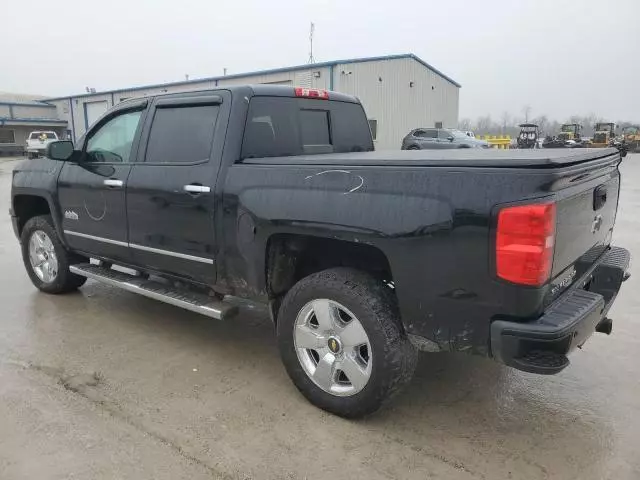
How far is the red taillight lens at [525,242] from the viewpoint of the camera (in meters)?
2.32

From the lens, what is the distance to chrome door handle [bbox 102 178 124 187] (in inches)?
165

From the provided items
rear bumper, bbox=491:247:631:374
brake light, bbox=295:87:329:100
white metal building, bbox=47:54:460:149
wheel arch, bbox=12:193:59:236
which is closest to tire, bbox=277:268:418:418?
rear bumper, bbox=491:247:631:374

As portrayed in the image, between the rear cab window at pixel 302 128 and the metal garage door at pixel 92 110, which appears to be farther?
the metal garage door at pixel 92 110

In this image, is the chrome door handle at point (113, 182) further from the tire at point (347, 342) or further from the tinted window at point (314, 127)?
the tire at point (347, 342)

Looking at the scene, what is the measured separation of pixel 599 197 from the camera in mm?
3021

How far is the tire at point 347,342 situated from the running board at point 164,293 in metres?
0.56

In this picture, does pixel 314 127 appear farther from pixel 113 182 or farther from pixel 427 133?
pixel 427 133

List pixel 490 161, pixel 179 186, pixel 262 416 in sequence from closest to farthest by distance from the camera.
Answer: pixel 490 161, pixel 262 416, pixel 179 186

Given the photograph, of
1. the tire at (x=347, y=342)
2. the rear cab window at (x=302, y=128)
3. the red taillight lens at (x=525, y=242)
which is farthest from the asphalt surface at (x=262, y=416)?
the rear cab window at (x=302, y=128)

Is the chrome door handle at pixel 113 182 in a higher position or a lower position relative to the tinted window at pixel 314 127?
lower

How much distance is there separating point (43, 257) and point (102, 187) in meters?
1.63

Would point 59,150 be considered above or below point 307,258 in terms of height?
above

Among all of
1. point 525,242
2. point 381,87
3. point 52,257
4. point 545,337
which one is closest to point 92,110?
point 381,87

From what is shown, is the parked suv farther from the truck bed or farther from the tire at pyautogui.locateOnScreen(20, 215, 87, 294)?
the truck bed
